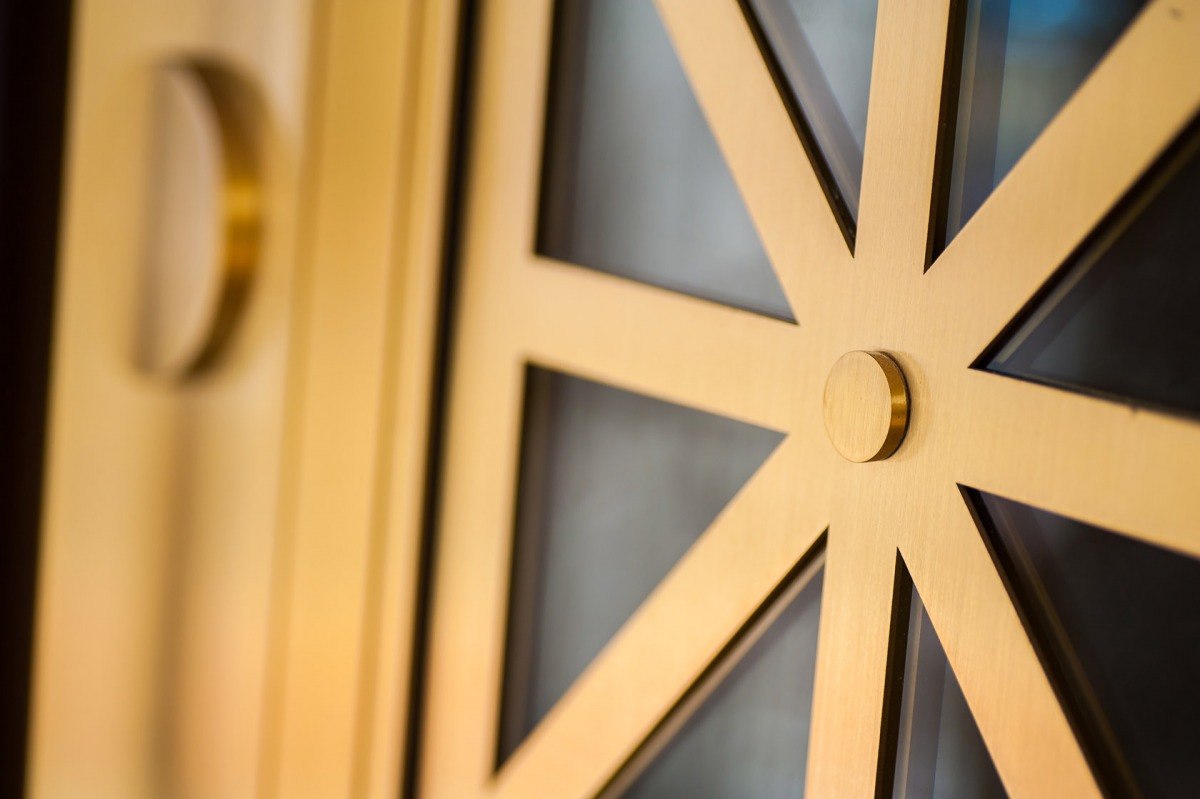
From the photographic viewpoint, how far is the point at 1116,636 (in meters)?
0.80

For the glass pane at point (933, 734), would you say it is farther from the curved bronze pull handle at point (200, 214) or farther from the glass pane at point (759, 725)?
the curved bronze pull handle at point (200, 214)

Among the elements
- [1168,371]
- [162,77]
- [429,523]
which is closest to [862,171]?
[1168,371]

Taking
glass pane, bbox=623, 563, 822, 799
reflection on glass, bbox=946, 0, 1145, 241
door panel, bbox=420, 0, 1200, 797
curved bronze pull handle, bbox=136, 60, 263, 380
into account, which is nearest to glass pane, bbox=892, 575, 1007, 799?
door panel, bbox=420, 0, 1200, 797

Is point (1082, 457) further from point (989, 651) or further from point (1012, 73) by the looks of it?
point (1012, 73)

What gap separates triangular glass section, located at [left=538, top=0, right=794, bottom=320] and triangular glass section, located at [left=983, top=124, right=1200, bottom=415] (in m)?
0.26

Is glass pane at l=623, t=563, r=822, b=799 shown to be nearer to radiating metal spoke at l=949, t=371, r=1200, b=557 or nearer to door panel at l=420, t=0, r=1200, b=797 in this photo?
door panel at l=420, t=0, r=1200, b=797

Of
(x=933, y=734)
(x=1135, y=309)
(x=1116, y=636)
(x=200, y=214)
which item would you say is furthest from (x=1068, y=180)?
(x=200, y=214)

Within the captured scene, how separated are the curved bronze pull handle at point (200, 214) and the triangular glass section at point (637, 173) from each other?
41cm

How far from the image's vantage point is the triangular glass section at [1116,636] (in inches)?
30.3

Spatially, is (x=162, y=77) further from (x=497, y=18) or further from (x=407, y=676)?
(x=407, y=676)

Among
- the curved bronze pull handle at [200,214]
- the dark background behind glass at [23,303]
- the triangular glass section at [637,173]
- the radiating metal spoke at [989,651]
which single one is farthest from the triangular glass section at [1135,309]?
the dark background behind glass at [23,303]

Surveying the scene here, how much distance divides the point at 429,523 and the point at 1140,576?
30.4 inches

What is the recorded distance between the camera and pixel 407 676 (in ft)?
4.28

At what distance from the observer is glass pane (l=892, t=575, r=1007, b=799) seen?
2.87 feet
